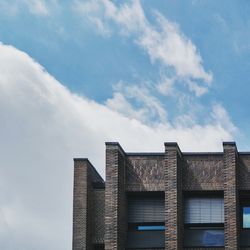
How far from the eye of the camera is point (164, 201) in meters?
36.4

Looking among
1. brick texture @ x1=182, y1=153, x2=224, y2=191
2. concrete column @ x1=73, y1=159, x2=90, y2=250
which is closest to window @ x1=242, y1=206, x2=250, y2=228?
brick texture @ x1=182, y1=153, x2=224, y2=191

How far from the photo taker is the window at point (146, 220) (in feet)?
118

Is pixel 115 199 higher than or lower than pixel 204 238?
higher

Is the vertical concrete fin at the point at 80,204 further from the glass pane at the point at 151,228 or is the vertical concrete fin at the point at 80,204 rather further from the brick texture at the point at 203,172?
the brick texture at the point at 203,172

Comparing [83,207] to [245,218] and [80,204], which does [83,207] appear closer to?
[80,204]

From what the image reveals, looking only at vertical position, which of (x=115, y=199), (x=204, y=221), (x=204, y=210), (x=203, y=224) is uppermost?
(x=115, y=199)

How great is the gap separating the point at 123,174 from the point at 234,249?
232 inches

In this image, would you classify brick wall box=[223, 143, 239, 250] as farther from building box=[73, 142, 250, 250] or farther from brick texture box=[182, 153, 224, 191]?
brick texture box=[182, 153, 224, 191]

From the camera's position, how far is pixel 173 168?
3553 centimetres

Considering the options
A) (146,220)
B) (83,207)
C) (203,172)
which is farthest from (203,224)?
(83,207)

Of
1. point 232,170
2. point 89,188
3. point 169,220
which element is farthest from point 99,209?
point 232,170

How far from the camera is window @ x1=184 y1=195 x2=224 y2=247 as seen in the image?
3575cm

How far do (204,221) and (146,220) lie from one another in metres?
2.60

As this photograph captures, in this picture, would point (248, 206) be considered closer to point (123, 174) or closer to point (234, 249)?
point (234, 249)
